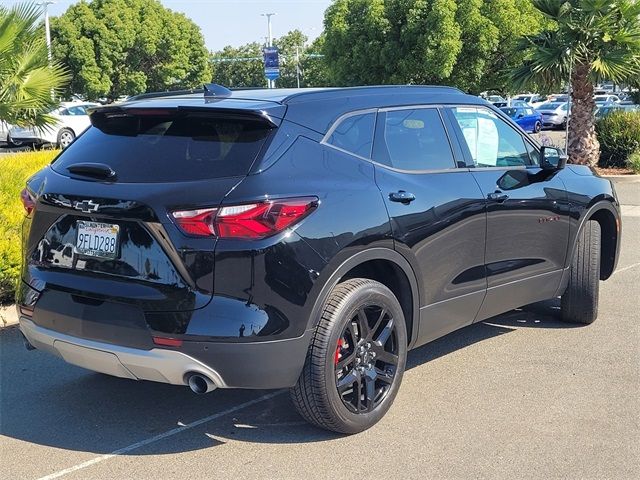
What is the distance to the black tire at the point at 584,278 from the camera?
584 cm

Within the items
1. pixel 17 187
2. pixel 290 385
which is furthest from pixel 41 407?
pixel 17 187

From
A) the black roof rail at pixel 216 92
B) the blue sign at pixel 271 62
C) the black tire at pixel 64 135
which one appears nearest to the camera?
the black roof rail at pixel 216 92

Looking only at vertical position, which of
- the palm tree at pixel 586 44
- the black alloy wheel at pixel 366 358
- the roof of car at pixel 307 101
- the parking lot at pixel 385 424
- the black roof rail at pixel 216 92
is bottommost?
the parking lot at pixel 385 424

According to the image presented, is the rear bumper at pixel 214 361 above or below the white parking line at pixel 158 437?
above

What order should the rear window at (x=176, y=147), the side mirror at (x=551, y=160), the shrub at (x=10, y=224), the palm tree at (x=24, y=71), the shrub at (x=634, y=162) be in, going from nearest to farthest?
the rear window at (x=176, y=147) < the side mirror at (x=551, y=160) < the shrub at (x=10, y=224) < the palm tree at (x=24, y=71) < the shrub at (x=634, y=162)

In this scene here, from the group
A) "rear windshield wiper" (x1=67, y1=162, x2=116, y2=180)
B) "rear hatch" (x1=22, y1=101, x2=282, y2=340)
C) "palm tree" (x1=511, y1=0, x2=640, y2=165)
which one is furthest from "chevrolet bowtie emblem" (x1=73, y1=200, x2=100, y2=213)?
"palm tree" (x1=511, y1=0, x2=640, y2=165)

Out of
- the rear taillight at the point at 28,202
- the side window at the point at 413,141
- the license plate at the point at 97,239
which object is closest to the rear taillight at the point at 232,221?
the license plate at the point at 97,239

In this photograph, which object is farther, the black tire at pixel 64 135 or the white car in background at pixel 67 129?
the white car in background at pixel 67 129

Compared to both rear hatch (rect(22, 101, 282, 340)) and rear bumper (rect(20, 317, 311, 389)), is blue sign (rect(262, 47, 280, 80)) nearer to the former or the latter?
rear hatch (rect(22, 101, 282, 340))

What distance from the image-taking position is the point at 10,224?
6.60 m

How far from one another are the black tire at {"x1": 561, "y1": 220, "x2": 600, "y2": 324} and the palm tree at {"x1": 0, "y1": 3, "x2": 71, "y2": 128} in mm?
6107

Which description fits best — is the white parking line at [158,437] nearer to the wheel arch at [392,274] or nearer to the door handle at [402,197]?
the wheel arch at [392,274]

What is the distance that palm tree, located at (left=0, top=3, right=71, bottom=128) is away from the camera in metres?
8.30

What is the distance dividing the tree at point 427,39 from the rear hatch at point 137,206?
22638 millimetres
